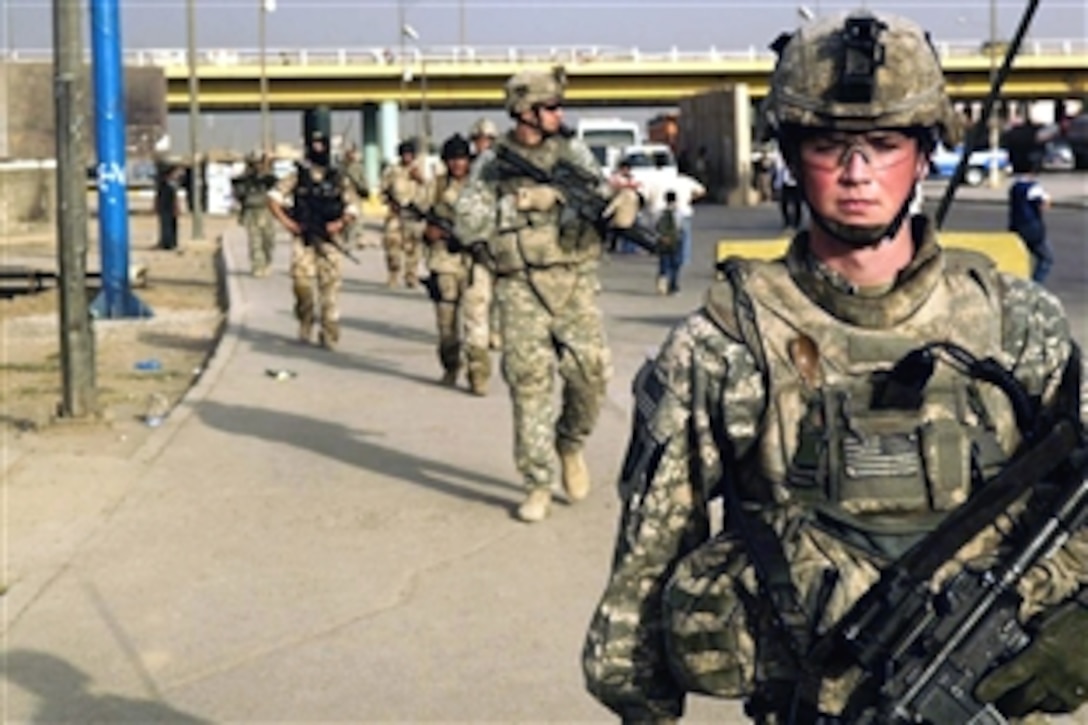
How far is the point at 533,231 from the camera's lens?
26.7 feet

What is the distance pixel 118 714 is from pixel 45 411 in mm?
6711

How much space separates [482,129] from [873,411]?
10351 mm

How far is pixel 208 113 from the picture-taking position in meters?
82.7

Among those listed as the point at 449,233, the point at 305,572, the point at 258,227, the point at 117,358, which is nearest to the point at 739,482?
the point at 305,572

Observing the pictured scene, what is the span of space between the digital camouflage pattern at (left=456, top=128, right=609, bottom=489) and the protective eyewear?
5.22 metres

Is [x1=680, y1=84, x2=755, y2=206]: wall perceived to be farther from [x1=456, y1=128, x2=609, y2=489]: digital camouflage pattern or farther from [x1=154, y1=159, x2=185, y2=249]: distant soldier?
[x1=456, y1=128, x2=609, y2=489]: digital camouflage pattern

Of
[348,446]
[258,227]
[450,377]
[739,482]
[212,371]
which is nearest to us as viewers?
[739,482]

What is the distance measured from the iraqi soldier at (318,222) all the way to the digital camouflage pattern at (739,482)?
479 inches

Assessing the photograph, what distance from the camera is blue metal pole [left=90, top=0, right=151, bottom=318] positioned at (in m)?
19.2

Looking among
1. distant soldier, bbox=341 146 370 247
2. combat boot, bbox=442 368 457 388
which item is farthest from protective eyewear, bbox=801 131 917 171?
distant soldier, bbox=341 146 370 247

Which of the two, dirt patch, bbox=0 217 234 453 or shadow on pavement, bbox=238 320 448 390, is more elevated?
shadow on pavement, bbox=238 320 448 390

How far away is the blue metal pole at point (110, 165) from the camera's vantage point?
1916cm

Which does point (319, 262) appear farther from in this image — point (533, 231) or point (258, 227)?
point (258, 227)

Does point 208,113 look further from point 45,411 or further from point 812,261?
point 812,261
